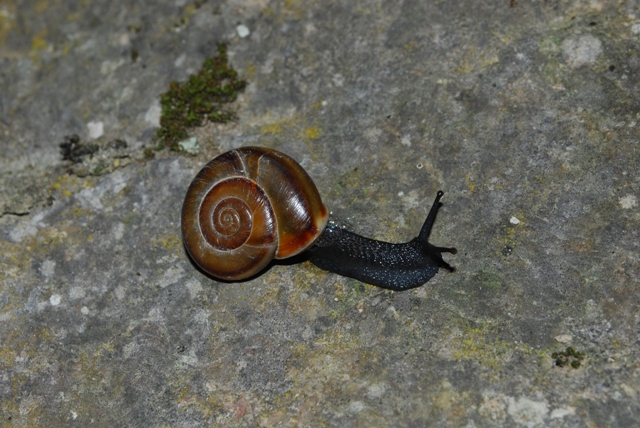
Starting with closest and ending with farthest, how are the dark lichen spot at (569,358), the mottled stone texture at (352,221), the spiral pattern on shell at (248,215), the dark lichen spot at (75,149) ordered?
1. the dark lichen spot at (569,358)
2. the mottled stone texture at (352,221)
3. the spiral pattern on shell at (248,215)
4. the dark lichen spot at (75,149)

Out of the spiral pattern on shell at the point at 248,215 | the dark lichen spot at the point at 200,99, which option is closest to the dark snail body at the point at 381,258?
the spiral pattern on shell at the point at 248,215

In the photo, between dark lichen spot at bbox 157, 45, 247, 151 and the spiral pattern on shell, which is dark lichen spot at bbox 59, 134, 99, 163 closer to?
dark lichen spot at bbox 157, 45, 247, 151

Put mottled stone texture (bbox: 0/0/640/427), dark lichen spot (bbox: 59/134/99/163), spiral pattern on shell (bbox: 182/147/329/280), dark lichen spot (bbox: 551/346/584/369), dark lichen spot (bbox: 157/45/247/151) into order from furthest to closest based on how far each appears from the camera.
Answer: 1. dark lichen spot (bbox: 59/134/99/163)
2. dark lichen spot (bbox: 157/45/247/151)
3. spiral pattern on shell (bbox: 182/147/329/280)
4. mottled stone texture (bbox: 0/0/640/427)
5. dark lichen spot (bbox: 551/346/584/369)

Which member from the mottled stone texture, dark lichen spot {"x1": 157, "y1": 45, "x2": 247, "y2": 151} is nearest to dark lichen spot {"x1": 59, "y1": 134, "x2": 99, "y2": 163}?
the mottled stone texture

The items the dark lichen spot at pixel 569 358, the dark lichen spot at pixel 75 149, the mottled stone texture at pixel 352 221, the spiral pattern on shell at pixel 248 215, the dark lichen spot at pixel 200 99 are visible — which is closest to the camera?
the dark lichen spot at pixel 569 358

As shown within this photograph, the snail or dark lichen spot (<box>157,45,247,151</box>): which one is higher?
dark lichen spot (<box>157,45,247,151</box>)

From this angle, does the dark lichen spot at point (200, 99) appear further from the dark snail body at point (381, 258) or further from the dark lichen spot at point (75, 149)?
the dark snail body at point (381, 258)

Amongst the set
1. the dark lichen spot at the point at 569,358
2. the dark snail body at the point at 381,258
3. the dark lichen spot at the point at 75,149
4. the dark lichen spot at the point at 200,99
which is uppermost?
the dark lichen spot at the point at 200,99
